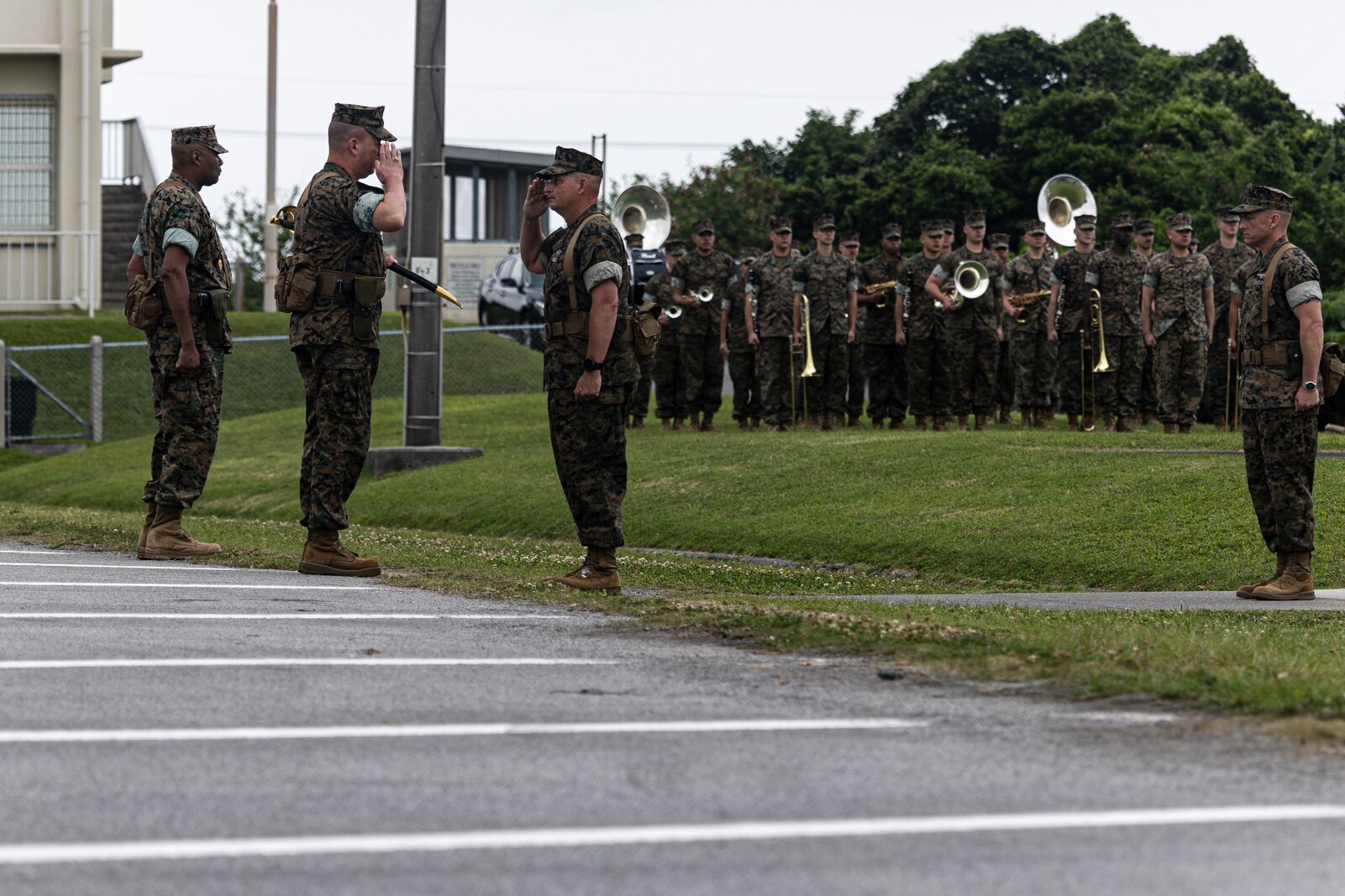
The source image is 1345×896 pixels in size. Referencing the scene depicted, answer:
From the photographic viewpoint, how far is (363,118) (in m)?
11.2

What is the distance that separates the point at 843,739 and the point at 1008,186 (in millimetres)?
54241

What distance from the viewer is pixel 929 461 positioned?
1780 cm

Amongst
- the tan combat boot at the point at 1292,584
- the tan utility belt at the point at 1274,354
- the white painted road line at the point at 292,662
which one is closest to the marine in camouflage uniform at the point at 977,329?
the tan utility belt at the point at 1274,354

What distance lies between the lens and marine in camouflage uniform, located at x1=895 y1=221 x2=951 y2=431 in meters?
23.2

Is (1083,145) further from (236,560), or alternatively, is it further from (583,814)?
(583,814)

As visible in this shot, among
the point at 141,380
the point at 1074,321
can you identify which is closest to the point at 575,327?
the point at 1074,321

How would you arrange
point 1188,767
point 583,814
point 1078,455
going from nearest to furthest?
point 583,814 → point 1188,767 → point 1078,455

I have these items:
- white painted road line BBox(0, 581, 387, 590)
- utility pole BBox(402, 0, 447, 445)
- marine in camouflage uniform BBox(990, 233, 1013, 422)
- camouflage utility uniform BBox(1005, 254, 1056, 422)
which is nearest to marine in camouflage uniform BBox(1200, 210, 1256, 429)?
camouflage utility uniform BBox(1005, 254, 1056, 422)

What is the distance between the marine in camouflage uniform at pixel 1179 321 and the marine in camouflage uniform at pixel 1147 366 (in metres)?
0.44

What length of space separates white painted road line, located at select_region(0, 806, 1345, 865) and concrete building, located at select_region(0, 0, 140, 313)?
105 feet

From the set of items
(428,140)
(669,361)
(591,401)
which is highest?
(428,140)

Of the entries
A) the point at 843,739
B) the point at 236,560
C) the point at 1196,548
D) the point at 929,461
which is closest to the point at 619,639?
the point at 843,739

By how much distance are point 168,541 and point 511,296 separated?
115 ft

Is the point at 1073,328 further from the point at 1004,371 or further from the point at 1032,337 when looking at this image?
the point at 1004,371
